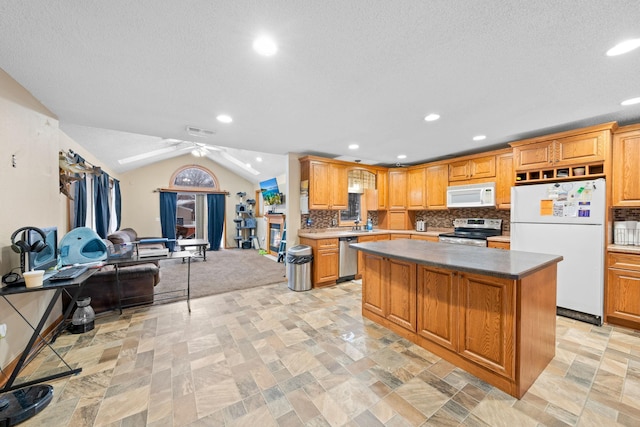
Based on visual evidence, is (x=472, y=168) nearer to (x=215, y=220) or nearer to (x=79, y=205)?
(x=79, y=205)

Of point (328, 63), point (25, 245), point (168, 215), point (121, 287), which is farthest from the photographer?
point (168, 215)

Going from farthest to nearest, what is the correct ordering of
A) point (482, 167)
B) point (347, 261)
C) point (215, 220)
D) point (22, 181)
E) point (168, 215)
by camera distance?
point (215, 220) → point (168, 215) → point (347, 261) → point (482, 167) → point (22, 181)

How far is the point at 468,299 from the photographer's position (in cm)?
198

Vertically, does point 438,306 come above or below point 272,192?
below

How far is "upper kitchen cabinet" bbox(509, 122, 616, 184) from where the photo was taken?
2.91 m

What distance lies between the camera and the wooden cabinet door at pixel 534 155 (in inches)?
130

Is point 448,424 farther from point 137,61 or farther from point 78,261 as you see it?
point 78,261

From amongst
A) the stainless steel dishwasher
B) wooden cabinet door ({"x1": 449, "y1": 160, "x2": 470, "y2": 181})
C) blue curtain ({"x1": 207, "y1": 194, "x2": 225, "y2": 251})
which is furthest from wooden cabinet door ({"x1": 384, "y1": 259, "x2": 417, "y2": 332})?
blue curtain ({"x1": 207, "y1": 194, "x2": 225, "y2": 251})

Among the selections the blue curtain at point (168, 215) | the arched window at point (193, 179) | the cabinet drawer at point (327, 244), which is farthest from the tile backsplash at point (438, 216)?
the blue curtain at point (168, 215)

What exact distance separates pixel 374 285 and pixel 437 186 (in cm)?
306

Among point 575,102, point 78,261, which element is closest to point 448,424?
point 575,102

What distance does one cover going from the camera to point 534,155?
3416 millimetres

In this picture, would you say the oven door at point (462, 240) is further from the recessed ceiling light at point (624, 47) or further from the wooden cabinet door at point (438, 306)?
the recessed ceiling light at point (624, 47)

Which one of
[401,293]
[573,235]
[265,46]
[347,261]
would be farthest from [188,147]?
[573,235]
